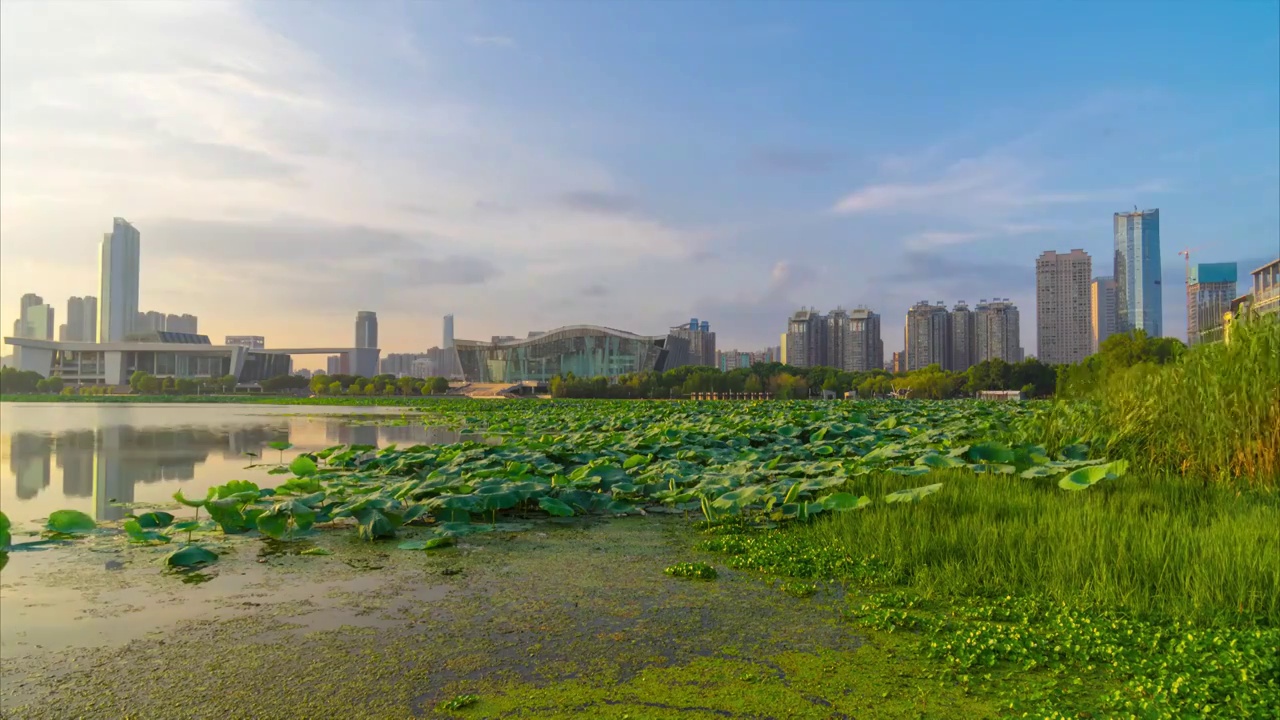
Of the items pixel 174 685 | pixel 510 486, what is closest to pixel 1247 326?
pixel 510 486

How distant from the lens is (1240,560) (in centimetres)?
323

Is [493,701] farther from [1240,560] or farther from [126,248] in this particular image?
[126,248]

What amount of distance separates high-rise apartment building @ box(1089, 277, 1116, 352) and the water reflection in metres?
78.6

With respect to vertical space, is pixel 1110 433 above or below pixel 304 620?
above

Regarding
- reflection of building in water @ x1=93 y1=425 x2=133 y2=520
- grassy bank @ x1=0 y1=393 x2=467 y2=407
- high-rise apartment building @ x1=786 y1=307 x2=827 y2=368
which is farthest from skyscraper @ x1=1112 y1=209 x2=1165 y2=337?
reflection of building in water @ x1=93 y1=425 x2=133 y2=520

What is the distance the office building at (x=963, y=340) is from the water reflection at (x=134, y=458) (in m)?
81.4

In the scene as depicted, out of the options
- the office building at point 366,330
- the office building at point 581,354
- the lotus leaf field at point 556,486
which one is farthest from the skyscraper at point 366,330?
the lotus leaf field at point 556,486

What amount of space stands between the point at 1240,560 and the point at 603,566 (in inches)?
125

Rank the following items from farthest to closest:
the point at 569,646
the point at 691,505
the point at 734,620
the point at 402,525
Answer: the point at 691,505
the point at 402,525
the point at 734,620
the point at 569,646

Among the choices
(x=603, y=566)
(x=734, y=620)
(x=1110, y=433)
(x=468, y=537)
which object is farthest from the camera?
(x=1110, y=433)

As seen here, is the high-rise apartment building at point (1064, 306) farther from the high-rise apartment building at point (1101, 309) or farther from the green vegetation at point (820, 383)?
the green vegetation at point (820, 383)

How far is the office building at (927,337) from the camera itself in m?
87.8

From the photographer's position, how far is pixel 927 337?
293 feet

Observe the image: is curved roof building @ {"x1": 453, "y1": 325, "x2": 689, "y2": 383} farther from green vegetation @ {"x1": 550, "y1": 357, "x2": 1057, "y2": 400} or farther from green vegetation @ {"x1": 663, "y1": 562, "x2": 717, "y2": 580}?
green vegetation @ {"x1": 663, "y1": 562, "x2": 717, "y2": 580}
